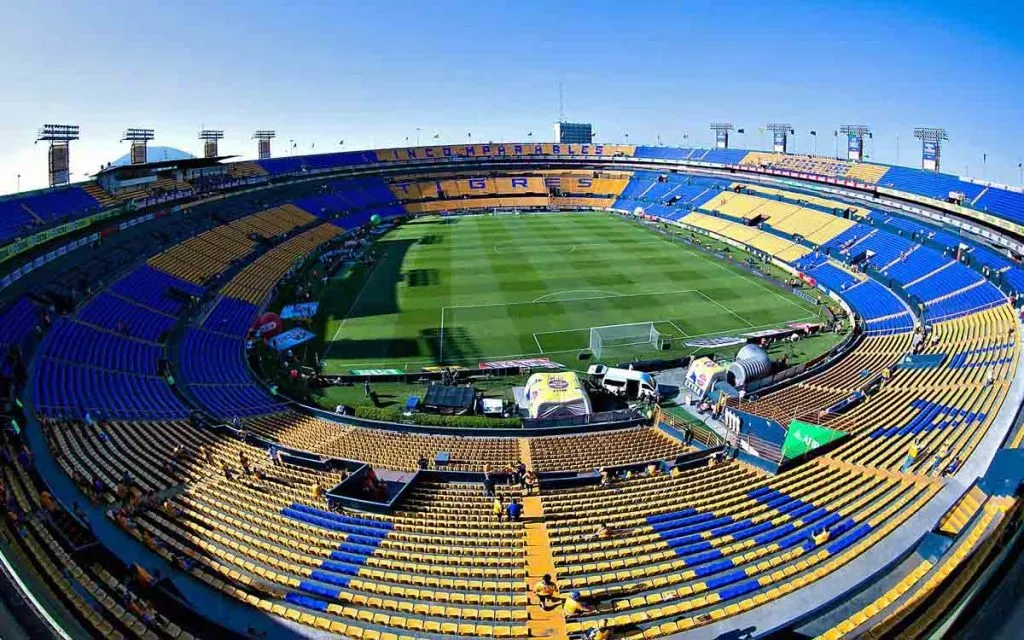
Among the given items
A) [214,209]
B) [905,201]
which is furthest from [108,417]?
[905,201]

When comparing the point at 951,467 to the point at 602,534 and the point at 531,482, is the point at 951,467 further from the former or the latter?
the point at 531,482

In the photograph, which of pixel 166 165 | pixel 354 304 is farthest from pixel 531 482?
pixel 166 165

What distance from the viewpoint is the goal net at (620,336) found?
135ft

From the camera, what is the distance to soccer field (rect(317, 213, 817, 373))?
42031 millimetres

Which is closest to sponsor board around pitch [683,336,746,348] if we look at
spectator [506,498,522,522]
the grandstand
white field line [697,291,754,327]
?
the grandstand

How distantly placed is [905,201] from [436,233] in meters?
54.9

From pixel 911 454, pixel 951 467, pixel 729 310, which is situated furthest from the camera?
pixel 729 310

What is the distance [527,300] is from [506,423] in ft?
73.8

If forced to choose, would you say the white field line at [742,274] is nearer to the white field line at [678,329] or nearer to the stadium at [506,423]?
the stadium at [506,423]

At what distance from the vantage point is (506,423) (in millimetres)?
30297

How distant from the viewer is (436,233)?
3164 inches

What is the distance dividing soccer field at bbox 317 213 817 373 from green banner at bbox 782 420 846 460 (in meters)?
16.1

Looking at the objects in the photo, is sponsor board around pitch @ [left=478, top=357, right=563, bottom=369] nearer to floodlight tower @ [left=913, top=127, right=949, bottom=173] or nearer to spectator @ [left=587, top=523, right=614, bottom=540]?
spectator @ [left=587, top=523, right=614, bottom=540]

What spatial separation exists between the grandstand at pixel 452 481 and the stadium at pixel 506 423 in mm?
126
